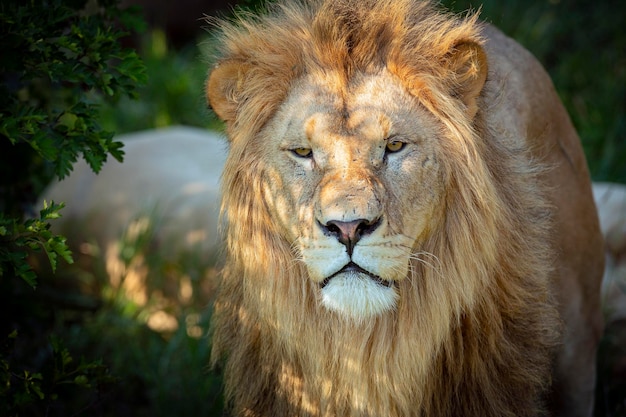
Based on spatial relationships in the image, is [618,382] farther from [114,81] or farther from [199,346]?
[114,81]

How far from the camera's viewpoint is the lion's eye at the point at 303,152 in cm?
283

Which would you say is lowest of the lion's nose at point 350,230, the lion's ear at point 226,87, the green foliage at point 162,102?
the lion's nose at point 350,230

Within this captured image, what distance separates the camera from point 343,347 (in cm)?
289

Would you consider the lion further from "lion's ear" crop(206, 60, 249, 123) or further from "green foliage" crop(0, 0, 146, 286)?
"green foliage" crop(0, 0, 146, 286)

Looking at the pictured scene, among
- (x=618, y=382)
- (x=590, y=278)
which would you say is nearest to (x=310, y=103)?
(x=590, y=278)

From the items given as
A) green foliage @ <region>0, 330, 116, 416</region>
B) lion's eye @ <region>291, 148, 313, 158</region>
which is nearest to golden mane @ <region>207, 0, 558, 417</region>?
lion's eye @ <region>291, 148, 313, 158</region>

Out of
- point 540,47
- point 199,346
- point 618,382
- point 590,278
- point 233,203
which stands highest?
point 540,47

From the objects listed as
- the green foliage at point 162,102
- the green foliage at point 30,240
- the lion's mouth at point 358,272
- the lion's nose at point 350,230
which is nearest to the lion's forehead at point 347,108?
the lion's nose at point 350,230

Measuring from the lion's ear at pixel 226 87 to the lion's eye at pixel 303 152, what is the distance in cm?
35

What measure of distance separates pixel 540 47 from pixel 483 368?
5029 mm

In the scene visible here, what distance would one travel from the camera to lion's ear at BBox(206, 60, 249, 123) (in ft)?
9.91

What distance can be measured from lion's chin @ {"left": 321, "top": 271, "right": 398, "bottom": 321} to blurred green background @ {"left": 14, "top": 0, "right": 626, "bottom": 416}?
1.05m

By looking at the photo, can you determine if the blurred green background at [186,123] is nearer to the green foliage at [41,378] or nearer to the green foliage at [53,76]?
the green foliage at [41,378]

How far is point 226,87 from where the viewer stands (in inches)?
121
